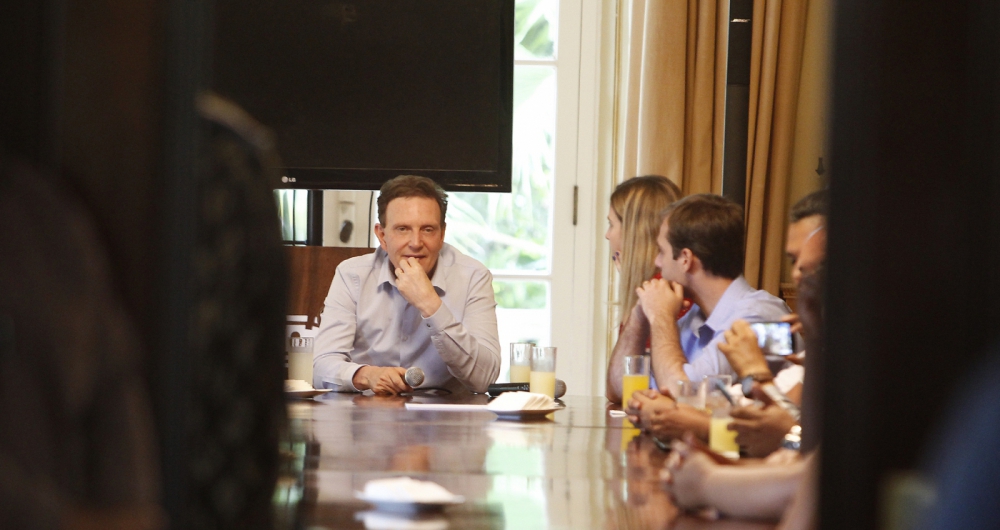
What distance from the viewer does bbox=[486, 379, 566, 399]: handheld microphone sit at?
7.55 ft

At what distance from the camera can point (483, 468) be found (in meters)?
1.19

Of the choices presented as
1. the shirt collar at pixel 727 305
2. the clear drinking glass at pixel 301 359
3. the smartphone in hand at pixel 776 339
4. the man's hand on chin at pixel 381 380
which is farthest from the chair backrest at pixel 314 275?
the smartphone in hand at pixel 776 339

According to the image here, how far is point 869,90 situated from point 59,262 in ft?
1.12

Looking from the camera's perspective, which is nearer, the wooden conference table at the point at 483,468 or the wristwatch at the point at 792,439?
the wooden conference table at the point at 483,468

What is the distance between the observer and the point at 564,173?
11.3 ft

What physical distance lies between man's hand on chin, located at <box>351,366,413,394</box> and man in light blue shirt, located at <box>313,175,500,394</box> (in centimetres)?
22

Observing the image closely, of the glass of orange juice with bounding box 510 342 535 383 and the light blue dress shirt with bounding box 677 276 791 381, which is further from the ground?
the light blue dress shirt with bounding box 677 276 791 381

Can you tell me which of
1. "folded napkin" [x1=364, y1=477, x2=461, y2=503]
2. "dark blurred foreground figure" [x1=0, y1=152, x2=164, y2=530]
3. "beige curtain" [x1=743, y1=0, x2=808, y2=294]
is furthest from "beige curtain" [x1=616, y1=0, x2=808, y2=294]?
"dark blurred foreground figure" [x1=0, y1=152, x2=164, y2=530]

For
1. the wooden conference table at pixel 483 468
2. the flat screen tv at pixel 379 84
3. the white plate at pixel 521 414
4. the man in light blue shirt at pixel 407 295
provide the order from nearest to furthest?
1. the wooden conference table at pixel 483 468
2. the white plate at pixel 521 414
3. the man in light blue shirt at pixel 407 295
4. the flat screen tv at pixel 379 84

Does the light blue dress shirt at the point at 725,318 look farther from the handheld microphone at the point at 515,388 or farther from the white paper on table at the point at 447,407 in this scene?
the white paper on table at the point at 447,407

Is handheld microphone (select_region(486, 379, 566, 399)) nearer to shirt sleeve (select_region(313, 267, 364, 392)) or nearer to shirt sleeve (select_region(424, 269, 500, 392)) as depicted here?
shirt sleeve (select_region(424, 269, 500, 392))

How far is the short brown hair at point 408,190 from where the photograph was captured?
2719 millimetres

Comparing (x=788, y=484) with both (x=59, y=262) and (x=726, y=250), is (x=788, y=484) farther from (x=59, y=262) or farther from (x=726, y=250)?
(x=726, y=250)

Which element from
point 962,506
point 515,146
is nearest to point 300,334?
point 515,146
